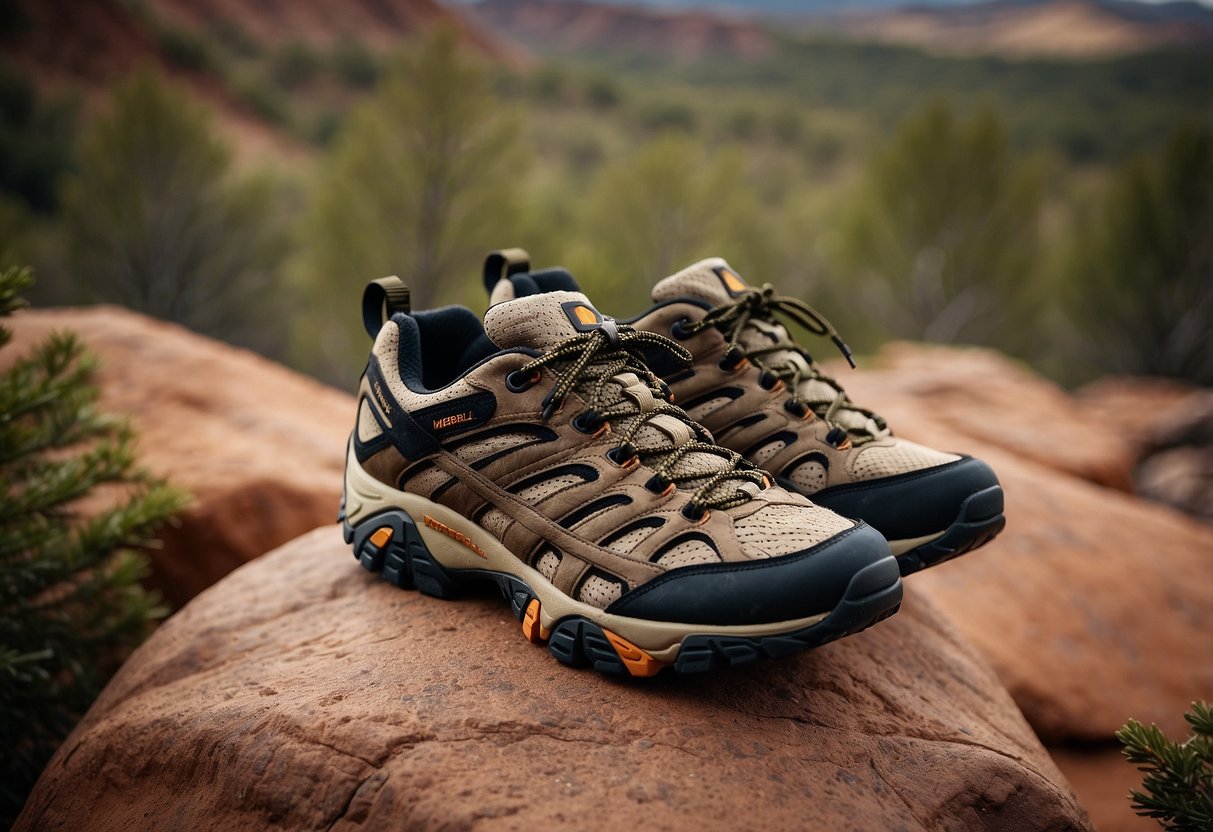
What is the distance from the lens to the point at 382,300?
2.04 m

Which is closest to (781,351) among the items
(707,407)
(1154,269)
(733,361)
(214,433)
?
(733,361)

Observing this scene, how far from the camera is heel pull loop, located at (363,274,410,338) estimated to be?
1.97 meters

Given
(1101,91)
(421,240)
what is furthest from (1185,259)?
(1101,91)

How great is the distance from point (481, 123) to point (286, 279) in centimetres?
675

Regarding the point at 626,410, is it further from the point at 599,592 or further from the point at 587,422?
the point at 599,592

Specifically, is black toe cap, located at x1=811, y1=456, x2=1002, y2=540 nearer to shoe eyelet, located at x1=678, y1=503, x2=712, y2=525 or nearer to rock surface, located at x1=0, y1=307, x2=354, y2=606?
shoe eyelet, located at x1=678, y1=503, x2=712, y2=525

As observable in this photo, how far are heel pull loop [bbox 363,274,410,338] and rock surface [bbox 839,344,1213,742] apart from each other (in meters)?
1.86

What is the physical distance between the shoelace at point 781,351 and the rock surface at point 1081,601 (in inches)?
35.1

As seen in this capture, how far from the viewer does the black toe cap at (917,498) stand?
1.82 meters

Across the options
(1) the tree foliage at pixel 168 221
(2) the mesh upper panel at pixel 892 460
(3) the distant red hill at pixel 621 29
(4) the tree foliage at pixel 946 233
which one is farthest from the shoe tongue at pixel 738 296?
(3) the distant red hill at pixel 621 29

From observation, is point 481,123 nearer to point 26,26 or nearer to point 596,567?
point 596,567

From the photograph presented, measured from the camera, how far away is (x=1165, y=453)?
8.83m

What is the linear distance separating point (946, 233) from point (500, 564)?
19162mm

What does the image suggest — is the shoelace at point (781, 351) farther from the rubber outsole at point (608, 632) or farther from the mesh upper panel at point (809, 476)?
the rubber outsole at point (608, 632)
